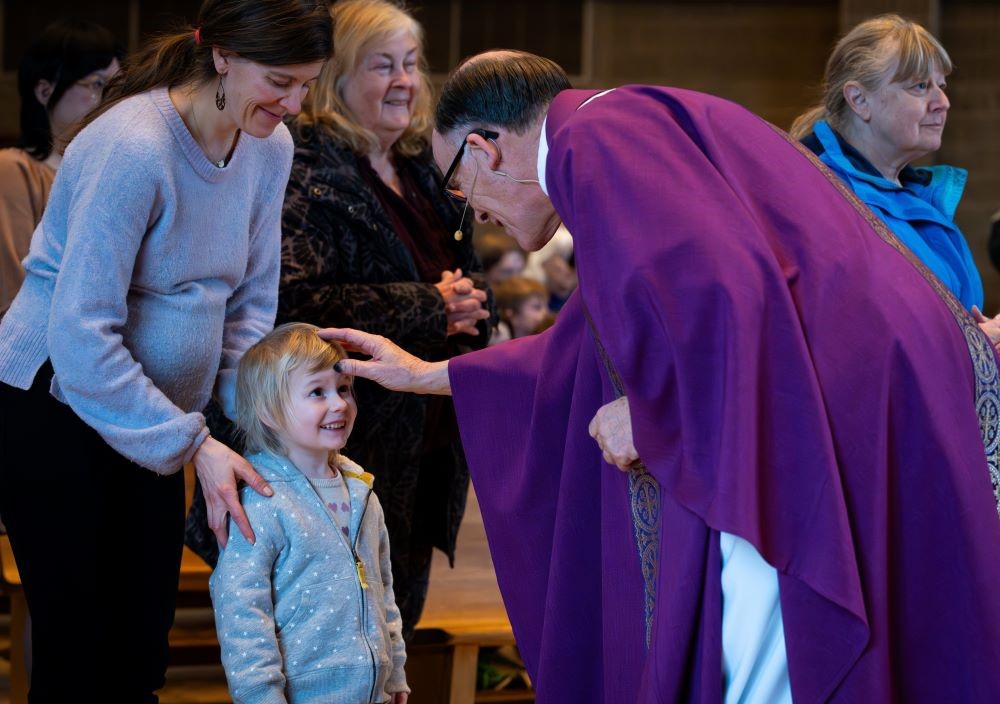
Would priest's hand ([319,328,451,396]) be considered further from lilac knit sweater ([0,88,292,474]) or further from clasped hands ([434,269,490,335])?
clasped hands ([434,269,490,335])

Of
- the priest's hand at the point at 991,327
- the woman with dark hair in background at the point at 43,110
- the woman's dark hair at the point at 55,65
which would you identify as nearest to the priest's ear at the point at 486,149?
the priest's hand at the point at 991,327

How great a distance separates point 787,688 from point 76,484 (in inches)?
47.2

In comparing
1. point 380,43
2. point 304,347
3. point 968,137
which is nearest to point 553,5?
point 968,137

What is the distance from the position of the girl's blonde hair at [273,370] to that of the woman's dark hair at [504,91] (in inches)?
19.8

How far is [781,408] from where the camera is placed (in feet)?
5.21

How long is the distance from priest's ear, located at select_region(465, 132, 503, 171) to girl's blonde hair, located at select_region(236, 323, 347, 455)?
0.50 meters

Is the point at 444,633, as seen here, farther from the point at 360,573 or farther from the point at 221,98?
the point at 221,98

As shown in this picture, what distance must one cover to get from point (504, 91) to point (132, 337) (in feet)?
2.44

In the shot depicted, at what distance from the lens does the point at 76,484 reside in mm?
2162

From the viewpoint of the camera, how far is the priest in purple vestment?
61.5 inches

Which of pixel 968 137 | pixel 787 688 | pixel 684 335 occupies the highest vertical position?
pixel 684 335

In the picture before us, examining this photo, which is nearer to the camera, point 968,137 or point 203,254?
point 203,254

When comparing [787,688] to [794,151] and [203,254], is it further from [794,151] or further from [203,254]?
[203,254]

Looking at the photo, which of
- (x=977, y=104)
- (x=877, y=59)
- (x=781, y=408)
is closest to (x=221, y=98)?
(x=781, y=408)
